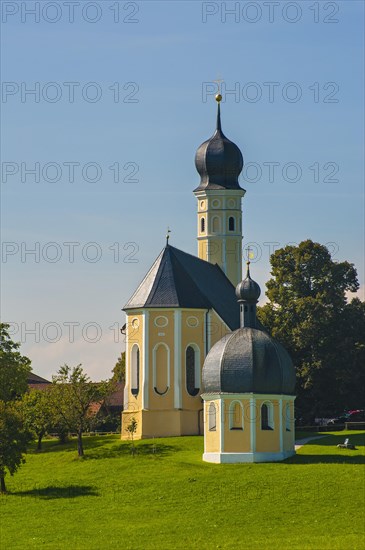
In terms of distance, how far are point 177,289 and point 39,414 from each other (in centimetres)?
965

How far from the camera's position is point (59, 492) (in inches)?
Answer: 2376

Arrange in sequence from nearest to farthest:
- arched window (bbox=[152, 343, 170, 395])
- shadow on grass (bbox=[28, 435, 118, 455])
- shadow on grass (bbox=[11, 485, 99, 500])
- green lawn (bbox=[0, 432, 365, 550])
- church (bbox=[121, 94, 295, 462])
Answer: green lawn (bbox=[0, 432, 365, 550]) → shadow on grass (bbox=[11, 485, 99, 500]) → church (bbox=[121, 94, 295, 462]) → shadow on grass (bbox=[28, 435, 118, 455]) → arched window (bbox=[152, 343, 170, 395])

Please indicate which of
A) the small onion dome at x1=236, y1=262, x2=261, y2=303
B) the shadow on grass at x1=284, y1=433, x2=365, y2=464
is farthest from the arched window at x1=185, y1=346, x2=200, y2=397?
the shadow on grass at x1=284, y1=433, x2=365, y2=464

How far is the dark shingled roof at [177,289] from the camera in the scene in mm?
74812

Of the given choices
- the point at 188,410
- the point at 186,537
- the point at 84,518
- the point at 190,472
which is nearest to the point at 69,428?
the point at 188,410

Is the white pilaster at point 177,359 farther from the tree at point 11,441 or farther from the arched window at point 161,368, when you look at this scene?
the tree at point 11,441

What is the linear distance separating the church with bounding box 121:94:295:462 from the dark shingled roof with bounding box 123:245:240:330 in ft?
0.17

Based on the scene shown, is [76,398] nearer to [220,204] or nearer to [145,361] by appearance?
[145,361]

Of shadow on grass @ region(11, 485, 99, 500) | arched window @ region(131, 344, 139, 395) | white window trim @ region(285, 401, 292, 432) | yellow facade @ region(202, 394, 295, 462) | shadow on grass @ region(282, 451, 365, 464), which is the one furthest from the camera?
arched window @ region(131, 344, 139, 395)

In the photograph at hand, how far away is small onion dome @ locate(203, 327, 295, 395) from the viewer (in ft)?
217

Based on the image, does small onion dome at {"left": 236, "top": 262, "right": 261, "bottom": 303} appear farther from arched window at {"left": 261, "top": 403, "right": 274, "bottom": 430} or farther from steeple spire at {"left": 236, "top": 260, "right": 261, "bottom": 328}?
arched window at {"left": 261, "top": 403, "right": 274, "bottom": 430}

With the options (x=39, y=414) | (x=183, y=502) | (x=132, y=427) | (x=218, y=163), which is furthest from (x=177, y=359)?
(x=183, y=502)

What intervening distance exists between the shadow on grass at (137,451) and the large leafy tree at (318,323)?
52.2ft

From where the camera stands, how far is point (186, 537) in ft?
167
